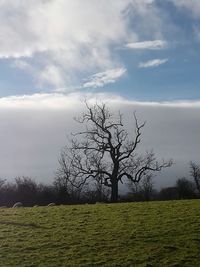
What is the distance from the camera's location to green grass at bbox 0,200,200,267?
12.8 meters

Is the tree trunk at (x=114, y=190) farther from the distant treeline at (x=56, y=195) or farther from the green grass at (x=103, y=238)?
the green grass at (x=103, y=238)

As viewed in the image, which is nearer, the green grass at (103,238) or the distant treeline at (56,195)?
the green grass at (103,238)

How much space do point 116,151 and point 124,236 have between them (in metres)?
34.9

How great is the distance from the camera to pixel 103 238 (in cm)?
1508

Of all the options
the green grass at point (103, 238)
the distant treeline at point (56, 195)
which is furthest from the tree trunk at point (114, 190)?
the green grass at point (103, 238)

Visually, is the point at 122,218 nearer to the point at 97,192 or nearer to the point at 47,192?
the point at 47,192

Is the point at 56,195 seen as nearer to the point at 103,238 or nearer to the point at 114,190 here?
the point at 114,190

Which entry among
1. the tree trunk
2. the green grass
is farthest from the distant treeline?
the green grass

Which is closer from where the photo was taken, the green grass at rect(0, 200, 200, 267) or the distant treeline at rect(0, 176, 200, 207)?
the green grass at rect(0, 200, 200, 267)

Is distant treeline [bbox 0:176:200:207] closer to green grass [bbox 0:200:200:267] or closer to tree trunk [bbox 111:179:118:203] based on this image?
tree trunk [bbox 111:179:118:203]

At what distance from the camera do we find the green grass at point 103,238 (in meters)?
12.8

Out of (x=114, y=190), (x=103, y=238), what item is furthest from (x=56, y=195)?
(x=103, y=238)

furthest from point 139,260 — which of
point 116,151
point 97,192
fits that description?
point 97,192

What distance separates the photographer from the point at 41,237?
15.7 metres
